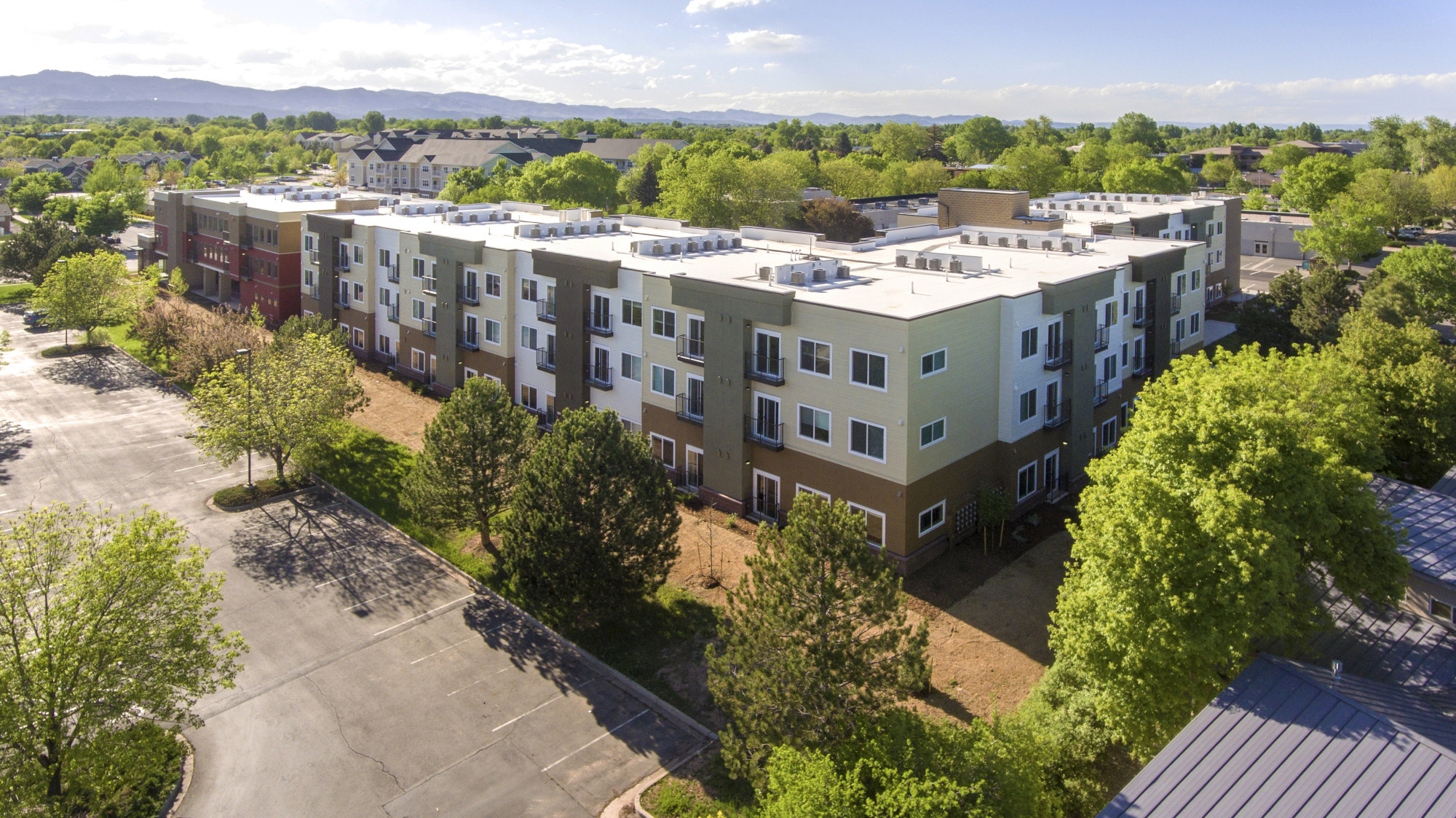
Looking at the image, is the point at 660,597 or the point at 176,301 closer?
the point at 660,597

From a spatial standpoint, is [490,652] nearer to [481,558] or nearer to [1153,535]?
[481,558]

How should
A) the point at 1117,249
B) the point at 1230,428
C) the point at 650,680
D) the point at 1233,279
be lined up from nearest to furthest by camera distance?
the point at 1230,428 < the point at 650,680 < the point at 1117,249 < the point at 1233,279

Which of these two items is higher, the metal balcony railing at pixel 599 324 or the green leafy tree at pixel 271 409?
the metal balcony railing at pixel 599 324

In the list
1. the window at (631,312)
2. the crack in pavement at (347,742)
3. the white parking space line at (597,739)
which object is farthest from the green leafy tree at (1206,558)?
the window at (631,312)

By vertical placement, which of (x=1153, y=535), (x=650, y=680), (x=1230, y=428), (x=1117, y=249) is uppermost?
(x=1117, y=249)

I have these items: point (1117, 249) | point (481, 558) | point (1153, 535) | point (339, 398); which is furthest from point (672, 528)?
point (1117, 249)

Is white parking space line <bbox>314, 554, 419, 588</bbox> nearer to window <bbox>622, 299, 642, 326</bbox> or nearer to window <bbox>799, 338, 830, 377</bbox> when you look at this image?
window <bbox>622, 299, 642, 326</bbox>

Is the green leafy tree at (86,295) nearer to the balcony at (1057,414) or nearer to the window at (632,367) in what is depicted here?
the window at (632,367)

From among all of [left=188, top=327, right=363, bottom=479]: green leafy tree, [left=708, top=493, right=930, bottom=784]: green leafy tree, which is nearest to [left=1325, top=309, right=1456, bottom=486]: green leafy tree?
[left=708, top=493, right=930, bottom=784]: green leafy tree
